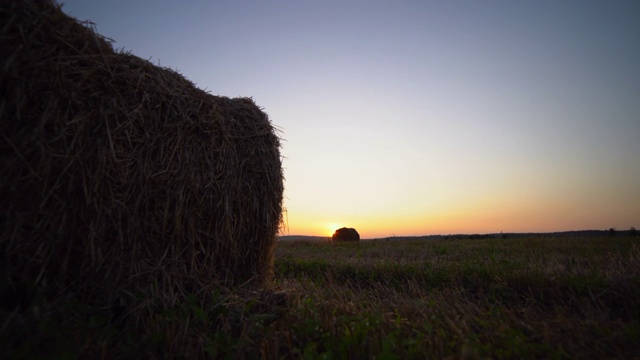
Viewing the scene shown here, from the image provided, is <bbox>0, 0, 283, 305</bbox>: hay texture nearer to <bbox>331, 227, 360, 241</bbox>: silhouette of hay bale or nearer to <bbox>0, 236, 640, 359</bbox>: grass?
<bbox>0, 236, 640, 359</bbox>: grass

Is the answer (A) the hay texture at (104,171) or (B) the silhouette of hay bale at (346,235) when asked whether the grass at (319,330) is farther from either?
(B) the silhouette of hay bale at (346,235)

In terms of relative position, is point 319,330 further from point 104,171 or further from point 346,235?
point 346,235

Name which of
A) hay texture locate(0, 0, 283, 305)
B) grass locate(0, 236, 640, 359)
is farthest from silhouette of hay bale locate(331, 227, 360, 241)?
hay texture locate(0, 0, 283, 305)

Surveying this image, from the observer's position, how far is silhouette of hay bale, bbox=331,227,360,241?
895 inches

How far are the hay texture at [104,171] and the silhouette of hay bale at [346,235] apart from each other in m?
19.3

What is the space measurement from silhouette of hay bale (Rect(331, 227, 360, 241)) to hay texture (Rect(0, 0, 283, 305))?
19256 mm

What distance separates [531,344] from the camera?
223 cm

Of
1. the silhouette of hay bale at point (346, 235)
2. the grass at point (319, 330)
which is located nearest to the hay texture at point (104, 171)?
the grass at point (319, 330)

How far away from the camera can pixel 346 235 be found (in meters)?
22.8

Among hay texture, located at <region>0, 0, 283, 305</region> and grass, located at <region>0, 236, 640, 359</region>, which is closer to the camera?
grass, located at <region>0, 236, 640, 359</region>

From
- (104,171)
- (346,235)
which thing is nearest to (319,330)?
(104,171)

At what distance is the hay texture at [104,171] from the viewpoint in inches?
104

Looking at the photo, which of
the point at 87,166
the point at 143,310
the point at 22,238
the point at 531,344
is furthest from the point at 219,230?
the point at 531,344

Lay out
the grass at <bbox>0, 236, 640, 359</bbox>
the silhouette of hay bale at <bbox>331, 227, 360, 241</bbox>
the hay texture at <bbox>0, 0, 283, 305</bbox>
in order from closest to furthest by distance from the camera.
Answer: the grass at <bbox>0, 236, 640, 359</bbox>
the hay texture at <bbox>0, 0, 283, 305</bbox>
the silhouette of hay bale at <bbox>331, 227, 360, 241</bbox>
